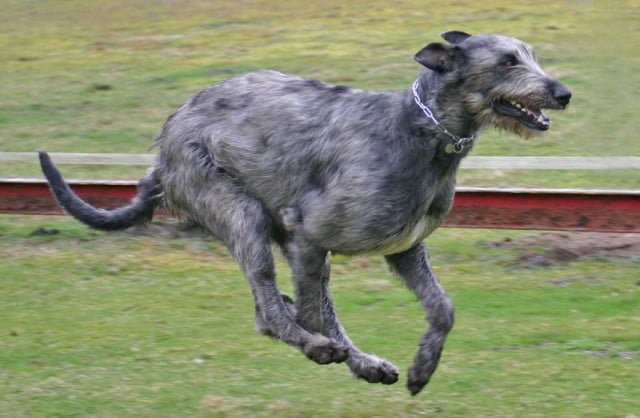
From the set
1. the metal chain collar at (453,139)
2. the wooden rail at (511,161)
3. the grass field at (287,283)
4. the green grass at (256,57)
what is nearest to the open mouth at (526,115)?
the metal chain collar at (453,139)

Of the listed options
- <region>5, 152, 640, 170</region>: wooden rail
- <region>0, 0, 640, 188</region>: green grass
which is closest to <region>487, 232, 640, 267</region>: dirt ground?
<region>5, 152, 640, 170</region>: wooden rail

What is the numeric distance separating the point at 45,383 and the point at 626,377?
136 inches

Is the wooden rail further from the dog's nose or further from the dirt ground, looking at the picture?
the dog's nose

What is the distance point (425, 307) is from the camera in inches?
273

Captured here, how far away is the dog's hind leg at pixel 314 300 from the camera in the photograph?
678 centimetres

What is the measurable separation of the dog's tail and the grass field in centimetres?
95

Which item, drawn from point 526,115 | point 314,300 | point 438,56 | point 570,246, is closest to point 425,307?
point 314,300

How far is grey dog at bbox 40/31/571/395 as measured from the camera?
21.0ft

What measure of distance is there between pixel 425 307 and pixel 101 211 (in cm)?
206

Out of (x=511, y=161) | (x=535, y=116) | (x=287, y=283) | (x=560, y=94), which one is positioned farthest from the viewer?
(x=511, y=161)

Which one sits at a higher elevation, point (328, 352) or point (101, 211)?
point (101, 211)

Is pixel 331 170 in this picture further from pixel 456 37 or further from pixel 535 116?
pixel 535 116

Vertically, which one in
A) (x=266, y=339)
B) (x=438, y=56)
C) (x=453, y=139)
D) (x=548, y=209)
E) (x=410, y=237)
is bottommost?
(x=266, y=339)

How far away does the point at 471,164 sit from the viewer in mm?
11992
